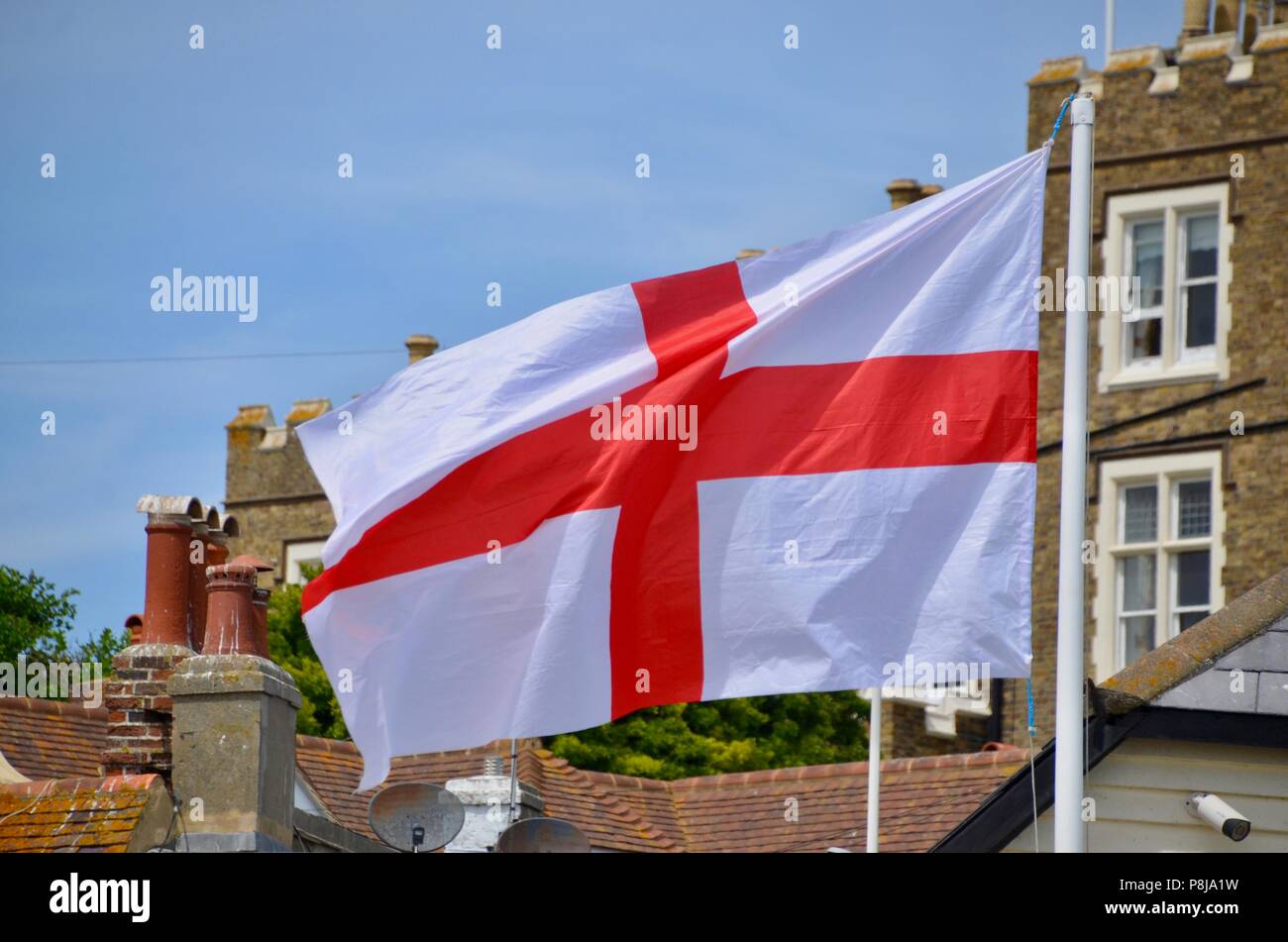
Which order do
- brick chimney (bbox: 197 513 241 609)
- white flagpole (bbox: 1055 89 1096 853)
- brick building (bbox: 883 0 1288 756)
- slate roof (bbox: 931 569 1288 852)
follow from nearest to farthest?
white flagpole (bbox: 1055 89 1096 853)
slate roof (bbox: 931 569 1288 852)
brick chimney (bbox: 197 513 241 609)
brick building (bbox: 883 0 1288 756)

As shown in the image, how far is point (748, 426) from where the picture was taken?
30.7 ft

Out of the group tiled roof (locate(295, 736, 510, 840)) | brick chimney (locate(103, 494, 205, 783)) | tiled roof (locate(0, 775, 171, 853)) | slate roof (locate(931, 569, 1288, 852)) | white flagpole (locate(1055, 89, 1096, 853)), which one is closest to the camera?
white flagpole (locate(1055, 89, 1096, 853))

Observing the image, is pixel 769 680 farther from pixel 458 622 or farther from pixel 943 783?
pixel 943 783

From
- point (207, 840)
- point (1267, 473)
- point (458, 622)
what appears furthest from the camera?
point (1267, 473)

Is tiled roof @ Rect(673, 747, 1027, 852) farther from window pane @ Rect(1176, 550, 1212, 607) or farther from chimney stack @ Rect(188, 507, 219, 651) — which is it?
chimney stack @ Rect(188, 507, 219, 651)

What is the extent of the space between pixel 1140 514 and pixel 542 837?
68.1 feet

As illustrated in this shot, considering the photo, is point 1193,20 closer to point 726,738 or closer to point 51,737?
point 726,738

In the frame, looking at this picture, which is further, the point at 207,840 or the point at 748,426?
the point at 207,840

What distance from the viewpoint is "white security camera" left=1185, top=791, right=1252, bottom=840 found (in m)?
9.94

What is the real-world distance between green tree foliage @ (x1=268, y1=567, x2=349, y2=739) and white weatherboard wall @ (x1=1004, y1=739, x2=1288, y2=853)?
22.8 meters

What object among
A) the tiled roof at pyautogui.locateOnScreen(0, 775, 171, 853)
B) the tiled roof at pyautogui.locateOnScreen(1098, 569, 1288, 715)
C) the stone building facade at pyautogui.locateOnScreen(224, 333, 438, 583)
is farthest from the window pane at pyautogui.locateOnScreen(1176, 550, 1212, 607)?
the tiled roof at pyautogui.locateOnScreen(0, 775, 171, 853)
